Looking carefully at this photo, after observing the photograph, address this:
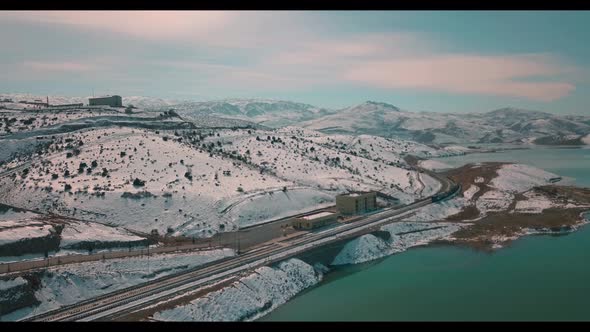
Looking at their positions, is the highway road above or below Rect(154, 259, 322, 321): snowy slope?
above

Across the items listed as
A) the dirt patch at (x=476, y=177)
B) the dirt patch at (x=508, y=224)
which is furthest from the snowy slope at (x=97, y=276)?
the dirt patch at (x=476, y=177)

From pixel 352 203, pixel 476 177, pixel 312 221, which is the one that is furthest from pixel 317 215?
pixel 476 177

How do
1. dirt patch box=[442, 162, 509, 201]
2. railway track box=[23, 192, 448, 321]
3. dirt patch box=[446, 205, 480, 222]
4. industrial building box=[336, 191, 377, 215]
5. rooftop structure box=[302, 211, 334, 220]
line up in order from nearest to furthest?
railway track box=[23, 192, 448, 321] → rooftop structure box=[302, 211, 334, 220] → industrial building box=[336, 191, 377, 215] → dirt patch box=[446, 205, 480, 222] → dirt patch box=[442, 162, 509, 201]

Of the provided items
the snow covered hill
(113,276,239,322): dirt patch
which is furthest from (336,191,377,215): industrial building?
(113,276,239,322): dirt patch

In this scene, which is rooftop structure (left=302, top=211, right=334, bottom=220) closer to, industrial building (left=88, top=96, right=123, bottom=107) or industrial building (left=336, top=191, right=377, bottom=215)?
industrial building (left=336, top=191, right=377, bottom=215)

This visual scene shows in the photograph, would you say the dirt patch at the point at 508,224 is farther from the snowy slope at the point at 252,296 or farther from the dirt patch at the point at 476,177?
the snowy slope at the point at 252,296

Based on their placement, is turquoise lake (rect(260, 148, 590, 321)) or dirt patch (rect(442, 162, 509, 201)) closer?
turquoise lake (rect(260, 148, 590, 321))
